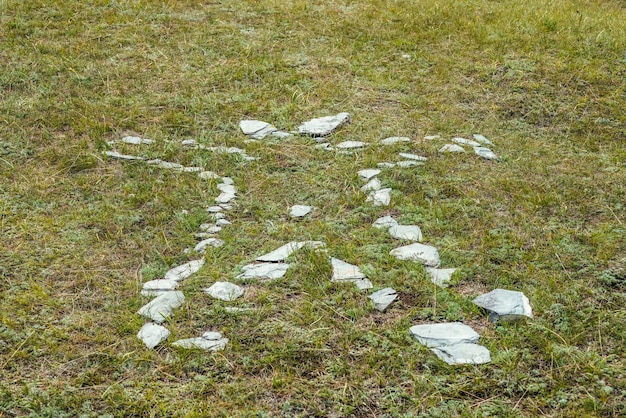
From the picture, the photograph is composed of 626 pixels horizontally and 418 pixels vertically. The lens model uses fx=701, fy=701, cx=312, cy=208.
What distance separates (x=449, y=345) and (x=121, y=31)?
5970 millimetres

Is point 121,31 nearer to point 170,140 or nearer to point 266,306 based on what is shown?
point 170,140

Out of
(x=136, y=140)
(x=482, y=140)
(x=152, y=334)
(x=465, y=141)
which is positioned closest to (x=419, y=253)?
(x=152, y=334)

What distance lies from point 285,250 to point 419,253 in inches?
32.8

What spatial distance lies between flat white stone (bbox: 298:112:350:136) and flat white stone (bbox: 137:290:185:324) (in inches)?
98.8

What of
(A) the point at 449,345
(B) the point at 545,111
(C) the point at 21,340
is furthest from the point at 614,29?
(C) the point at 21,340

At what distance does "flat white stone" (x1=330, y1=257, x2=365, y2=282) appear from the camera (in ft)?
13.5

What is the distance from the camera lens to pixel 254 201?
5082 mm

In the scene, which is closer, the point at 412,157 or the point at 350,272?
the point at 350,272

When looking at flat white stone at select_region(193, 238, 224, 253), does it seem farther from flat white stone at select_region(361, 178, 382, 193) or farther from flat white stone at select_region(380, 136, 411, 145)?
flat white stone at select_region(380, 136, 411, 145)

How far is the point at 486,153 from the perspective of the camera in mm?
5738

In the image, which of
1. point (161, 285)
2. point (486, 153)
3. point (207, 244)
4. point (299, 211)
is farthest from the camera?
point (486, 153)

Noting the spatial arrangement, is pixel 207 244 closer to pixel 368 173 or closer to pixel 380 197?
pixel 380 197

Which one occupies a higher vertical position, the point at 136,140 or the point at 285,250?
the point at 136,140

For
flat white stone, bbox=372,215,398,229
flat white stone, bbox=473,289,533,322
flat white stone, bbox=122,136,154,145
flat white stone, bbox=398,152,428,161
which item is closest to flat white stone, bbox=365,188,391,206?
flat white stone, bbox=372,215,398,229
